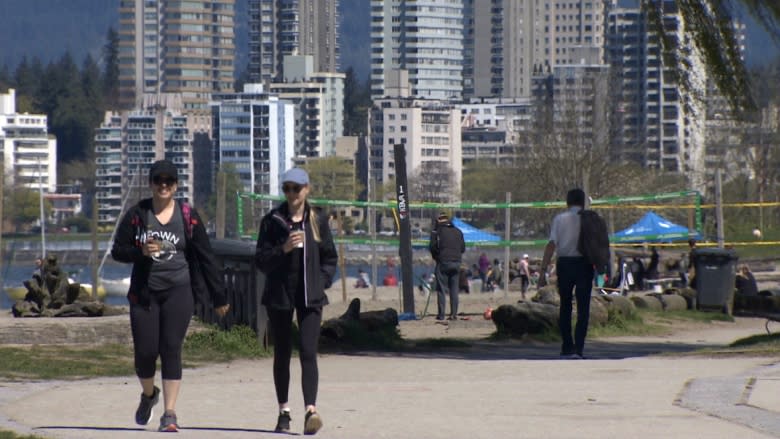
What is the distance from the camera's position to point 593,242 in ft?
44.8

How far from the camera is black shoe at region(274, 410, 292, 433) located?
28.3 ft

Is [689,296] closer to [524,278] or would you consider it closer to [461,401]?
[461,401]

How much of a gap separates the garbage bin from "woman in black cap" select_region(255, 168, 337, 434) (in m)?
13.1

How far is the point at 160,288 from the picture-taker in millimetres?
8789

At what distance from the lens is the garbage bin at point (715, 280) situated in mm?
21094

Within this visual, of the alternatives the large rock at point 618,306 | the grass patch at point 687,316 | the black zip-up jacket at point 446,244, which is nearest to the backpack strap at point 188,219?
the large rock at point 618,306

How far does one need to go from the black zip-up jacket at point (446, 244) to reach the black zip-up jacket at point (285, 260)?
1165 centimetres

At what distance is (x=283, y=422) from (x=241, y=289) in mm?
5557

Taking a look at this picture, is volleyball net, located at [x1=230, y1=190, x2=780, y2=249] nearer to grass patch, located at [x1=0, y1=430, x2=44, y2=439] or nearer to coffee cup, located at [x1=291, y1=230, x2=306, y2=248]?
coffee cup, located at [x1=291, y1=230, x2=306, y2=248]

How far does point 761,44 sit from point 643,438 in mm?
8758

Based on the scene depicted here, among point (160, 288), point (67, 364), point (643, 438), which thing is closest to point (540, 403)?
point (643, 438)

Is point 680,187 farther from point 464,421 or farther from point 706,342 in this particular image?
point 464,421

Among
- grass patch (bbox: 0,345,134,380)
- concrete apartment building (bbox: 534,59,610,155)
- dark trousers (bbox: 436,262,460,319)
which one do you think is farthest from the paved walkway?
concrete apartment building (bbox: 534,59,610,155)

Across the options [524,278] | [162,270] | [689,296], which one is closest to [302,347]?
[162,270]
